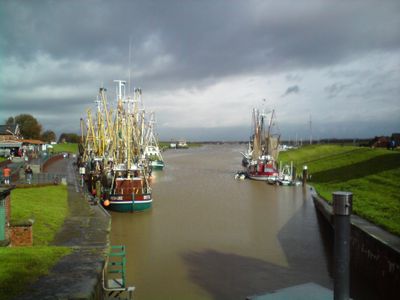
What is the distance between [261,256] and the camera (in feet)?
70.6

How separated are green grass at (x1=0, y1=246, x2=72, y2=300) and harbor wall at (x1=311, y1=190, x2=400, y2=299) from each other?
11052 mm

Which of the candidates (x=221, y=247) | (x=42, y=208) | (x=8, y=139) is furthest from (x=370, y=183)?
(x=8, y=139)

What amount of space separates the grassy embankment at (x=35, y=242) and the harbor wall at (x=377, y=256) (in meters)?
11.1

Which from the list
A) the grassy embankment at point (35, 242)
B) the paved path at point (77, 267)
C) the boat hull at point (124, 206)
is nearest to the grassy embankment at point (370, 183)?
the paved path at point (77, 267)

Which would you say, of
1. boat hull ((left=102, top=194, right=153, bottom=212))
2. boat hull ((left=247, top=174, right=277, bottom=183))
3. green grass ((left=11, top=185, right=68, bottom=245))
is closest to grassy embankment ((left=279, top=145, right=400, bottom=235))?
boat hull ((left=247, top=174, right=277, bottom=183))

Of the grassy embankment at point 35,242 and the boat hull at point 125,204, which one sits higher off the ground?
the grassy embankment at point 35,242

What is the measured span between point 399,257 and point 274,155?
217 ft

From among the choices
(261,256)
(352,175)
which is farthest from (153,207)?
(352,175)

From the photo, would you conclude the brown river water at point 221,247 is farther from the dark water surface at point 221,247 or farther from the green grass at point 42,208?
the green grass at point 42,208

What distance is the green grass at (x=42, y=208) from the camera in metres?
19.7

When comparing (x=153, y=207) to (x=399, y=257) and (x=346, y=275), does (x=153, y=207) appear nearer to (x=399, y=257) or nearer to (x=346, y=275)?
(x=399, y=257)

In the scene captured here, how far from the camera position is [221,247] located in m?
23.3

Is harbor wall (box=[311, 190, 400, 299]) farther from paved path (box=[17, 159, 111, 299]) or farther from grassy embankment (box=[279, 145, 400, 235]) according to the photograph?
paved path (box=[17, 159, 111, 299])

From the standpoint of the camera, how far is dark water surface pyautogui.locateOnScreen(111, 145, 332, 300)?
56.7ft
